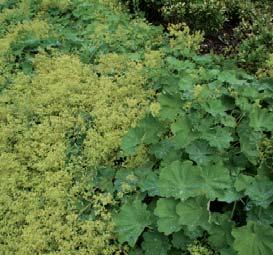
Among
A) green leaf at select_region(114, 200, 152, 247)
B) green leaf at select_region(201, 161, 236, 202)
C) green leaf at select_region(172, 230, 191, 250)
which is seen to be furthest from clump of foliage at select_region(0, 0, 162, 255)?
green leaf at select_region(201, 161, 236, 202)

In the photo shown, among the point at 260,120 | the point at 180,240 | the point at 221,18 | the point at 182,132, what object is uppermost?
the point at 260,120

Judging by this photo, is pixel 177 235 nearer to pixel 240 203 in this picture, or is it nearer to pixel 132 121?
pixel 240 203

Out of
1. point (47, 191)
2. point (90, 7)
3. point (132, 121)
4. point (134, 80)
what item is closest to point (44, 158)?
point (47, 191)

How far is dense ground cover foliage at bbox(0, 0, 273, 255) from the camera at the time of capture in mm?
3037

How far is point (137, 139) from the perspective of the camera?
362 cm

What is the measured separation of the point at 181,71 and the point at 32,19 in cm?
237

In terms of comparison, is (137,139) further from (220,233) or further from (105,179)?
(220,233)

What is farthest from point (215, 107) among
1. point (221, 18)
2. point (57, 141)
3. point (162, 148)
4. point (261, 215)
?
point (221, 18)

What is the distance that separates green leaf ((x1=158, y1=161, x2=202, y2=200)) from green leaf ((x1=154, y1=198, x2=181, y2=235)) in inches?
2.6

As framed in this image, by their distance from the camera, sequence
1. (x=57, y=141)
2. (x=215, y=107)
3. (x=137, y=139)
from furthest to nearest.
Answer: (x=57, y=141)
(x=137, y=139)
(x=215, y=107)

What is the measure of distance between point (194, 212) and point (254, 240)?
1.23 feet

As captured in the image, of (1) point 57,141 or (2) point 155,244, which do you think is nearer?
(2) point 155,244

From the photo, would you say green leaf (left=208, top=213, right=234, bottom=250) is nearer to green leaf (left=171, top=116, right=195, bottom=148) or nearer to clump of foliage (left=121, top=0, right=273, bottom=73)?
green leaf (left=171, top=116, right=195, bottom=148)

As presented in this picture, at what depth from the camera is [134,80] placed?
452cm
